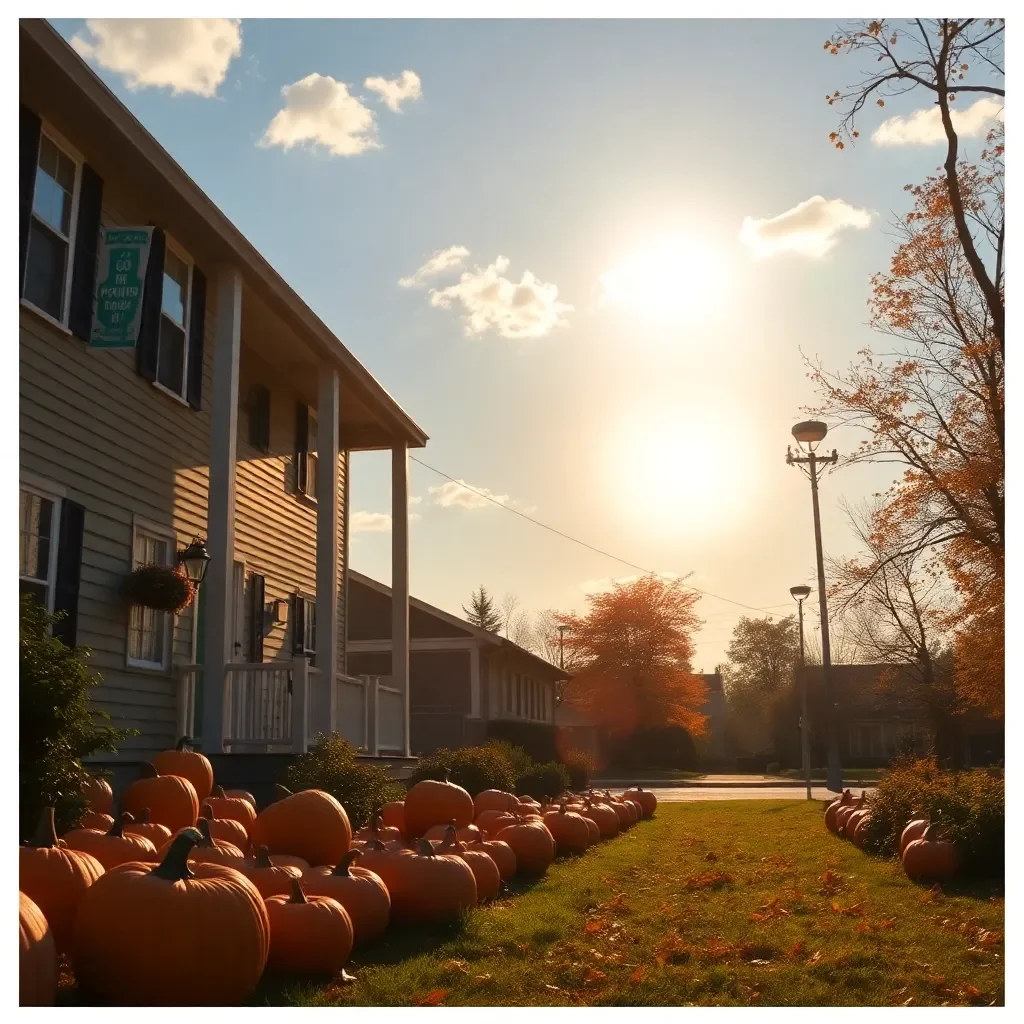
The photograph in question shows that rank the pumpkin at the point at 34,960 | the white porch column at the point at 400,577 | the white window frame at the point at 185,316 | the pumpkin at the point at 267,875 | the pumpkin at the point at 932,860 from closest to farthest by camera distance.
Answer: the pumpkin at the point at 34,960 → the pumpkin at the point at 267,875 → the pumpkin at the point at 932,860 → the white window frame at the point at 185,316 → the white porch column at the point at 400,577

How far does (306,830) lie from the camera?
271 inches

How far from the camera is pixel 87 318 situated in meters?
10.0

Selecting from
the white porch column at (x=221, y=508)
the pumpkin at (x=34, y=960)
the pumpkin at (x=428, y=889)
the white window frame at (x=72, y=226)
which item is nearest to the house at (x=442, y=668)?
the white porch column at (x=221, y=508)

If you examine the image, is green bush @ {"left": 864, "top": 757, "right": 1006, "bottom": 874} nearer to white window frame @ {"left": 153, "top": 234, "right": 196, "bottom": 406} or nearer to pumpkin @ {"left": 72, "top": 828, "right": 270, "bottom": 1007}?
pumpkin @ {"left": 72, "top": 828, "right": 270, "bottom": 1007}

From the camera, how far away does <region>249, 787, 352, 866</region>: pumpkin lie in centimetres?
688

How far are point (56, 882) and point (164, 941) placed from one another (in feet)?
2.61

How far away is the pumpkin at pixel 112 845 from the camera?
5.45m

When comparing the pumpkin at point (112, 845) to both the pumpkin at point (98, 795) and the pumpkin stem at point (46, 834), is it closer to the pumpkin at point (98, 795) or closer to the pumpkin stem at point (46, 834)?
the pumpkin stem at point (46, 834)

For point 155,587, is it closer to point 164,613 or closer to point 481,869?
point 164,613

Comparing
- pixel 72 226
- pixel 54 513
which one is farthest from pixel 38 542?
pixel 72 226

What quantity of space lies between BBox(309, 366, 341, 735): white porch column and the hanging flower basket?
2.45 metres

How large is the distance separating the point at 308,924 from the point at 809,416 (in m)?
16.7

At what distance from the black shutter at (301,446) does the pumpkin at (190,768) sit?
23.3 feet
